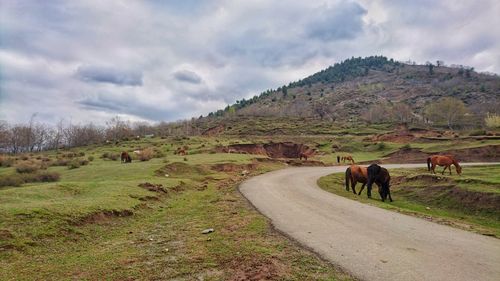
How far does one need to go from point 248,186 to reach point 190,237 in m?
14.6

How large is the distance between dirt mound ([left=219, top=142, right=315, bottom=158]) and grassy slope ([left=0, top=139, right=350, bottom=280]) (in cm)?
4606

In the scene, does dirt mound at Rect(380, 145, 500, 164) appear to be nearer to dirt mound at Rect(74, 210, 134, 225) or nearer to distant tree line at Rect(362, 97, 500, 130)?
dirt mound at Rect(74, 210, 134, 225)

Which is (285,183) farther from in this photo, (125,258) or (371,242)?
(125,258)

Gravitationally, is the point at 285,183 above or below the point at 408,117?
below

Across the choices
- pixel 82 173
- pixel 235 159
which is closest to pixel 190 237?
pixel 82 173

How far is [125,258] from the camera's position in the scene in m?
9.38

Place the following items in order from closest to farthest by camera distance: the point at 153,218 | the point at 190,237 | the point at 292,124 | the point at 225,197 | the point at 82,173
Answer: the point at 190,237 < the point at 153,218 < the point at 225,197 < the point at 82,173 < the point at 292,124

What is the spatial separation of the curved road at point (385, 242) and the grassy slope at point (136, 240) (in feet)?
2.68

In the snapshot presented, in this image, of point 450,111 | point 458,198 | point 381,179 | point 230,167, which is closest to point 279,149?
point 230,167

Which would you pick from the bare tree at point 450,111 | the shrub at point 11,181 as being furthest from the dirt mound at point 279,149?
the bare tree at point 450,111

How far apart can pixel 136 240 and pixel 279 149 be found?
61.7 meters

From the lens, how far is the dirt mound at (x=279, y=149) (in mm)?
65875

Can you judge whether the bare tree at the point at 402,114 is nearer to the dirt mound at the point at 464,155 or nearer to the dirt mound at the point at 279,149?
the dirt mound at the point at 279,149

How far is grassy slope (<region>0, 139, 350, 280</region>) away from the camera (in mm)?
8320
